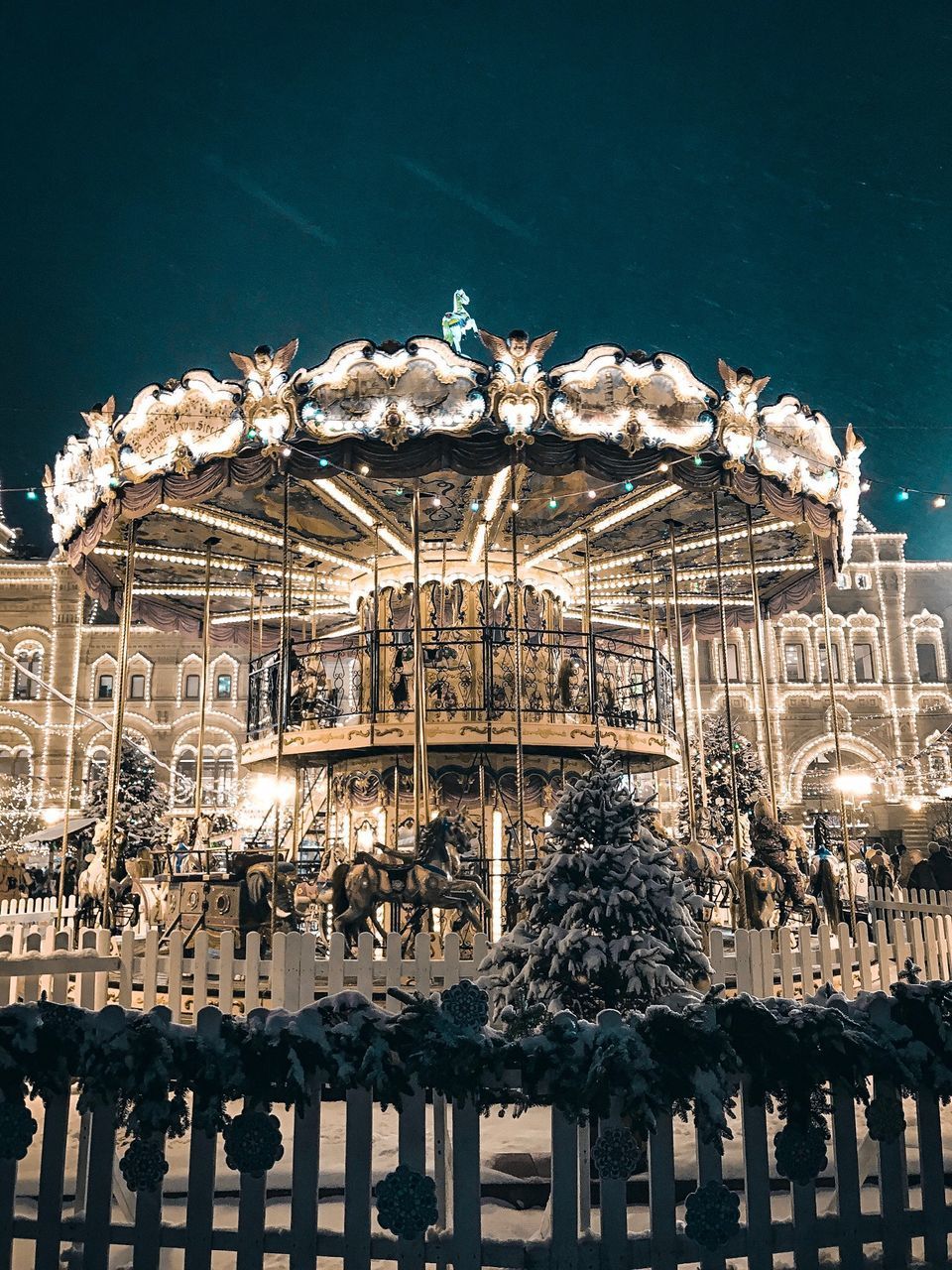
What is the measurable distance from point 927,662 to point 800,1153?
44.4m

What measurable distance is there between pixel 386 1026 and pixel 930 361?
86.4 meters

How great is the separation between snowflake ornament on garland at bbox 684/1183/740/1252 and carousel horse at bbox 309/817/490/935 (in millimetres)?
6785

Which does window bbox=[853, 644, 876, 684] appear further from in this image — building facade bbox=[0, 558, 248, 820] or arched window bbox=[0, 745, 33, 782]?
arched window bbox=[0, 745, 33, 782]

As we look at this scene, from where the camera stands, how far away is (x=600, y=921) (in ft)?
16.0

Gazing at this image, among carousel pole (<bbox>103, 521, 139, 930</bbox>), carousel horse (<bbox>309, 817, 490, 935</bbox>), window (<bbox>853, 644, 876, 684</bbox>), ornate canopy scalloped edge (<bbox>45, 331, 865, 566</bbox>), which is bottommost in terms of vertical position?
carousel horse (<bbox>309, 817, 490, 935</bbox>)

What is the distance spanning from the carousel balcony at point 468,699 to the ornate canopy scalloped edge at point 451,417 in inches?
121

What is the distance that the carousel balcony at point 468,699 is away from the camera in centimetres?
1202

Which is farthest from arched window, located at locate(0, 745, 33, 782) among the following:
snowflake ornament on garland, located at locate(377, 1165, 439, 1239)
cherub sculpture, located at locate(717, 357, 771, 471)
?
snowflake ornament on garland, located at locate(377, 1165, 439, 1239)

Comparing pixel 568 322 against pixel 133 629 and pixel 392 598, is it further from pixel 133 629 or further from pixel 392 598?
pixel 392 598

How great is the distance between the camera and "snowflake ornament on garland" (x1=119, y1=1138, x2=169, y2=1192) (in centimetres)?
326

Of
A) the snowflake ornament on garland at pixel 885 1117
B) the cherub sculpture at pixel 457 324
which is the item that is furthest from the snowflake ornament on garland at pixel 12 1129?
the cherub sculpture at pixel 457 324

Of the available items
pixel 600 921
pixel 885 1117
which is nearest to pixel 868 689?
pixel 600 921

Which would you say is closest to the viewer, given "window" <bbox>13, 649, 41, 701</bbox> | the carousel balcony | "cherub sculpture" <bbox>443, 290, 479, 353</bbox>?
the carousel balcony

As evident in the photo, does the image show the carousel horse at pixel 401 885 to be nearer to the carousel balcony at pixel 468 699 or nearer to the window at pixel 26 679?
the carousel balcony at pixel 468 699
